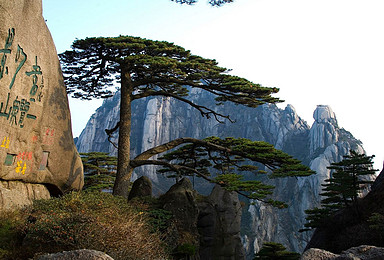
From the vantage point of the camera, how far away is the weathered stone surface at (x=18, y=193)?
23.9ft

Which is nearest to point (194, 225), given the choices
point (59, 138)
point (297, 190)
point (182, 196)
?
point (182, 196)

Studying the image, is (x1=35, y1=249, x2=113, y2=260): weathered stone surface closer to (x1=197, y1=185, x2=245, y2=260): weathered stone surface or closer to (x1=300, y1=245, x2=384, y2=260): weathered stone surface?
(x1=300, y1=245, x2=384, y2=260): weathered stone surface

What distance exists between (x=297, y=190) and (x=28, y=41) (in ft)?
248

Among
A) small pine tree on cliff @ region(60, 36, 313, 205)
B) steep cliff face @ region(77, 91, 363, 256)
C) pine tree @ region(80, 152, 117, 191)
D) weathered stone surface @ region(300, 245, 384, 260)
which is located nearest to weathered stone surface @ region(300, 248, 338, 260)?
weathered stone surface @ region(300, 245, 384, 260)

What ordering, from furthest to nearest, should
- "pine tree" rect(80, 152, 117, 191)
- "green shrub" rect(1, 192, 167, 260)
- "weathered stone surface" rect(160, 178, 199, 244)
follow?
"pine tree" rect(80, 152, 117, 191) → "weathered stone surface" rect(160, 178, 199, 244) → "green shrub" rect(1, 192, 167, 260)

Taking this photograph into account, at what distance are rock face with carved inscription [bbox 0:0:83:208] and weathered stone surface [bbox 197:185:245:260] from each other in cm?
727

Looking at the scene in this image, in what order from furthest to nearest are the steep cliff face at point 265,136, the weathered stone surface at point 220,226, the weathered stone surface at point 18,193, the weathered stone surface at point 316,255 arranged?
→ the steep cliff face at point 265,136
the weathered stone surface at point 220,226
the weathered stone surface at point 316,255
the weathered stone surface at point 18,193

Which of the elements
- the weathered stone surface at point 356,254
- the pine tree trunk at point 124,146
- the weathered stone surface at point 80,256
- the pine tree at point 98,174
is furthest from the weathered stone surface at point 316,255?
the pine tree at point 98,174

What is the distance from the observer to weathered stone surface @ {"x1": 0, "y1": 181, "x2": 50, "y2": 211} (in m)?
7.30

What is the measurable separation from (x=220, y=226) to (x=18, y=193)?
37.2 ft

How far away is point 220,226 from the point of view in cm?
1716

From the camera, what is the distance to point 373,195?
2028cm

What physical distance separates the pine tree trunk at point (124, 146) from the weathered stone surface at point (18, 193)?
12.1ft

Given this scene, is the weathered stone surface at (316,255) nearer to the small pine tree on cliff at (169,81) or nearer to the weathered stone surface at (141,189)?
the small pine tree on cliff at (169,81)
